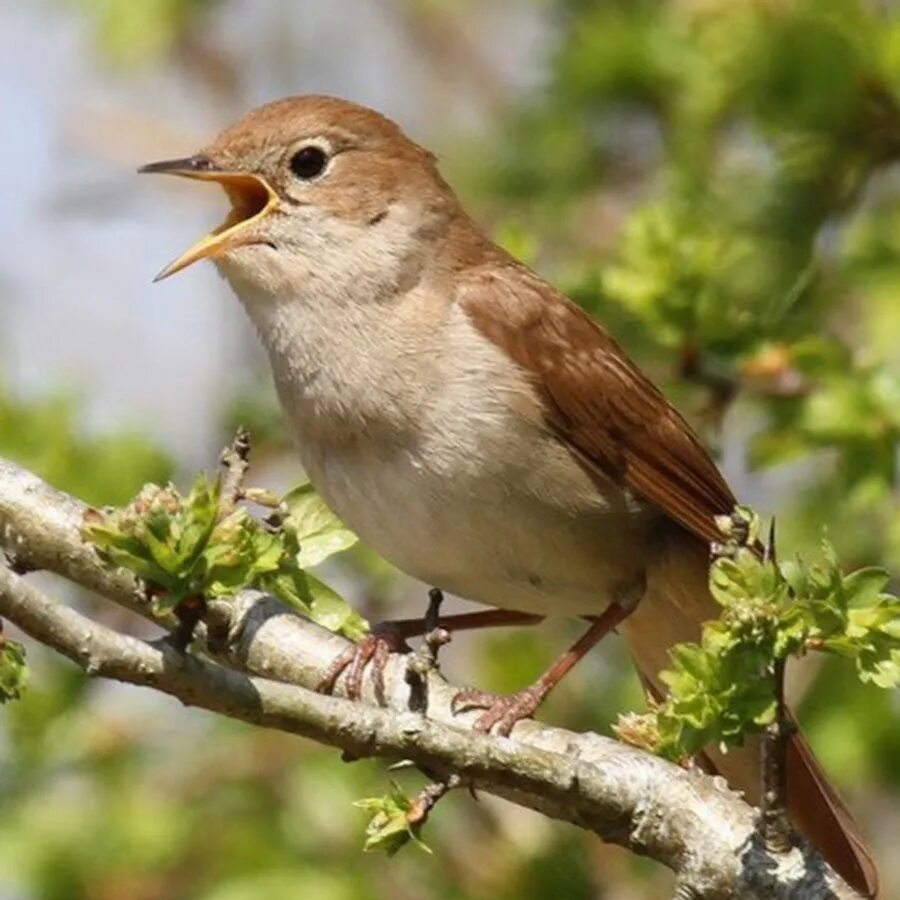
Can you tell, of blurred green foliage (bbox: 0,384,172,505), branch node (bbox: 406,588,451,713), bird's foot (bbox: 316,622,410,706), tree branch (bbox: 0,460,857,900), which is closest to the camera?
tree branch (bbox: 0,460,857,900)

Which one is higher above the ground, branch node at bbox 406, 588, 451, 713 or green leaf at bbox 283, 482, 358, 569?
green leaf at bbox 283, 482, 358, 569

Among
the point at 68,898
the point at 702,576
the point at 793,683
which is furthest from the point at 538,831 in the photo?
the point at 702,576

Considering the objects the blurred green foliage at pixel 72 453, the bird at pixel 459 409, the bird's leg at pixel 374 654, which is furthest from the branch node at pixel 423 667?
the blurred green foliage at pixel 72 453

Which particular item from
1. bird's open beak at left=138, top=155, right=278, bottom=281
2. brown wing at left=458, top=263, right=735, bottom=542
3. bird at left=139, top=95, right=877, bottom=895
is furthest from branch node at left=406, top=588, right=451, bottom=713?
bird's open beak at left=138, top=155, right=278, bottom=281

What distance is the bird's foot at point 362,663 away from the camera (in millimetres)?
3562

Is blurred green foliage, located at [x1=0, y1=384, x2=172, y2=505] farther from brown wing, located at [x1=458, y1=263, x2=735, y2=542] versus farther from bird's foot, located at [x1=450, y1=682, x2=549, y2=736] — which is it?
bird's foot, located at [x1=450, y1=682, x2=549, y2=736]

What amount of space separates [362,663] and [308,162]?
1.38m

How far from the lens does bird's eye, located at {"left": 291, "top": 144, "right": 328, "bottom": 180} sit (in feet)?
15.2

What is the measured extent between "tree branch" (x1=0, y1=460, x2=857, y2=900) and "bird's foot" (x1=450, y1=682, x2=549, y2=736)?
0.8 inches

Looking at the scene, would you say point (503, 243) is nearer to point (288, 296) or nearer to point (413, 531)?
point (288, 296)

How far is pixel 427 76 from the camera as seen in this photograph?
822 centimetres

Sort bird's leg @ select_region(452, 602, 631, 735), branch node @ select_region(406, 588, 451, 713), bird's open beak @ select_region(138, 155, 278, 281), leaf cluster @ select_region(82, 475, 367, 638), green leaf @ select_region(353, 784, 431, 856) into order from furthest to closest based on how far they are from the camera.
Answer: bird's open beak @ select_region(138, 155, 278, 281), bird's leg @ select_region(452, 602, 631, 735), branch node @ select_region(406, 588, 451, 713), green leaf @ select_region(353, 784, 431, 856), leaf cluster @ select_region(82, 475, 367, 638)

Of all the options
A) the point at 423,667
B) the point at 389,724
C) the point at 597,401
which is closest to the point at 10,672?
the point at 389,724

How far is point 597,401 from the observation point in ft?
14.5
